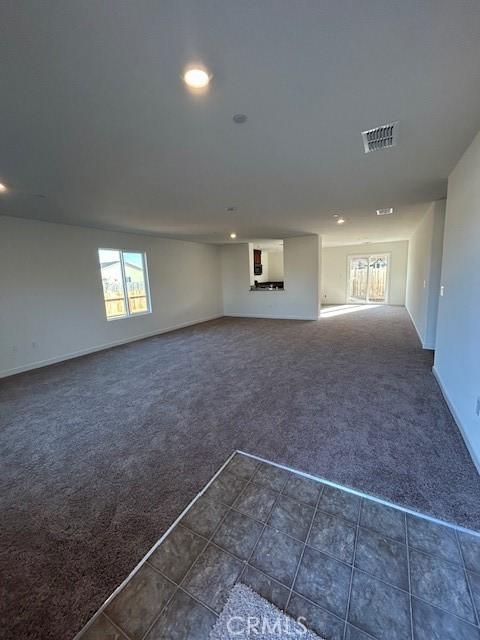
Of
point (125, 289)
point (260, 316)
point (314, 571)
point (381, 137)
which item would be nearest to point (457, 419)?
point (314, 571)

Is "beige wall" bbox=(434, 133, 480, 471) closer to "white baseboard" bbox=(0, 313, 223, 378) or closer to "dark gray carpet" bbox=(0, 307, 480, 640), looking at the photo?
"dark gray carpet" bbox=(0, 307, 480, 640)

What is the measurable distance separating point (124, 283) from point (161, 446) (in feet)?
14.9

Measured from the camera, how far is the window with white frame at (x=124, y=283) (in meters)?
5.62

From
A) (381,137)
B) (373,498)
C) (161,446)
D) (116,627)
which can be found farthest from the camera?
(161,446)

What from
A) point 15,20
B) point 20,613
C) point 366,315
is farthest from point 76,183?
point 366,315

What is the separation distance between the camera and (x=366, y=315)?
7.88m

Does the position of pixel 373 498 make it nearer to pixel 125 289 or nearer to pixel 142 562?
pixel 142 562

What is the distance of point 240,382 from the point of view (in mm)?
3613

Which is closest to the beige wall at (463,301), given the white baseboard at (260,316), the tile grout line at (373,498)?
the tile grout line at (373,498)

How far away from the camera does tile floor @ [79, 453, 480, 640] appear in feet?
3.69

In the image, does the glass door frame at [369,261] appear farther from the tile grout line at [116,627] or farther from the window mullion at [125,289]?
the tile grout line at [116,627]

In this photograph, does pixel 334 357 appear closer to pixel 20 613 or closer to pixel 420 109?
pixel 420 109

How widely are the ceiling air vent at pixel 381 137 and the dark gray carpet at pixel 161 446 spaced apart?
8.01ft

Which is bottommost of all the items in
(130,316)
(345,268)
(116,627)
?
(116,627)
